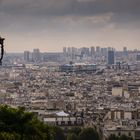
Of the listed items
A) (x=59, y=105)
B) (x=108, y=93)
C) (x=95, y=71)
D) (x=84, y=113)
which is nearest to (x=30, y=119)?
(x=84, y=113)

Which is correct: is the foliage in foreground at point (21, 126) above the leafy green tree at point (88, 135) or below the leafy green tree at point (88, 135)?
above

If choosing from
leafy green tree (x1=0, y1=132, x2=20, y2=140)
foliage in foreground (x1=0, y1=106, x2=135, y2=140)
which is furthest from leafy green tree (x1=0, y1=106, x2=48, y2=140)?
leafy green tree (x1=0, y1=132, x2=20, y2=140)

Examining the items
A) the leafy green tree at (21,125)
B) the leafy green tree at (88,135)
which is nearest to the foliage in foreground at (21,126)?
the leafy green tree at (21,125)

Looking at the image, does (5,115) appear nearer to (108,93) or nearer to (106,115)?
(106,115)

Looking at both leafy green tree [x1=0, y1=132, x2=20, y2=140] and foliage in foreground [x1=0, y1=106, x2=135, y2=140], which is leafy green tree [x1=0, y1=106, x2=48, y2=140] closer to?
foliage in foreground [x1=0, y1=106, x2=135, y2=140]

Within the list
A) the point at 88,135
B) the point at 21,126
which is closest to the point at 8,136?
the point at 21,126

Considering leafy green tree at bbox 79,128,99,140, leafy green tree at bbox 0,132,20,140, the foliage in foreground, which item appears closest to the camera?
leafy green tree at bbox 0,132,20,140

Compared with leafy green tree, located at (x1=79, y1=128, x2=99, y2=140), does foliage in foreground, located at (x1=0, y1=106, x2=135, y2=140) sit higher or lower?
higher

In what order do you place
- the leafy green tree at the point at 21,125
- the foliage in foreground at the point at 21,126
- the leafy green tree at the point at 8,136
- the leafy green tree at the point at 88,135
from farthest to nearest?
the leafy green tree at the point at 88,135 < the leafy green tree at the point at 21,125 < the foliage in foreground at the point at 21,126 < the leafy green tree at the point at 8,136

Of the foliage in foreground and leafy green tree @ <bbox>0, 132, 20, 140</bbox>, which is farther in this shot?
the foliage in foreground

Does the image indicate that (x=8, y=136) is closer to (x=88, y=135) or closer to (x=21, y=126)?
(x=21, y=126)

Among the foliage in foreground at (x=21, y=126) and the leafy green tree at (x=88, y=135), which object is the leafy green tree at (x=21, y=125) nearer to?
the foliage in foreground at (x=21, y=126)

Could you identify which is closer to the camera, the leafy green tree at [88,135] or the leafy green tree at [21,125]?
the leafy green tree at [21,125]

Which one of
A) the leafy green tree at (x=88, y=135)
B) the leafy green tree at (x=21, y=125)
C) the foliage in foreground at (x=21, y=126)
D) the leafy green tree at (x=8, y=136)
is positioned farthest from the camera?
the leafy green tree at (x=88, y=135)
